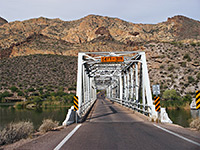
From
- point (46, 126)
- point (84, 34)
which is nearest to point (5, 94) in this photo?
point (46, 126)

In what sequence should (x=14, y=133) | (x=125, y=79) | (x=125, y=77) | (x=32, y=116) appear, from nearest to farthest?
1. (x=14, y=133)
2. (x=32, y=116)
3. (x=125, y=79)
4. (x=125, y=77)

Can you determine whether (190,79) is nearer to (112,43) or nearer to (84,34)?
(112,43)

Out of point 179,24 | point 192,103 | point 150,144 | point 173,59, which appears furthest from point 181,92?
point 179,24

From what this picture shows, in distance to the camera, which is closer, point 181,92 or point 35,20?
point 181,92

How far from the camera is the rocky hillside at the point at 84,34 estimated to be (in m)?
99.2

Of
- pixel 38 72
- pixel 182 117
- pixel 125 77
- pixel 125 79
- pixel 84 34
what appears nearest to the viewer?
pixel 182 117

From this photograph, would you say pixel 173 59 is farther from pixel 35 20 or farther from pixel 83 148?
pixel 35 20

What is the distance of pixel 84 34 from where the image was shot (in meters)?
124

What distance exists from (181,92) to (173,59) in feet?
46.3

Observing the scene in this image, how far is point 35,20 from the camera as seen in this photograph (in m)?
146

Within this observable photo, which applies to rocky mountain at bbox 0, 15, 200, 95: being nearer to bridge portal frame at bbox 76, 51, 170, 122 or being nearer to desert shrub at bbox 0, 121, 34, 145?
bridge portal frame at bbox 76, 51, 170, 122

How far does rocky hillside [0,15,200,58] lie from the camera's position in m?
99.2

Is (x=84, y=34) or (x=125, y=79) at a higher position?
(x=84, y=34)

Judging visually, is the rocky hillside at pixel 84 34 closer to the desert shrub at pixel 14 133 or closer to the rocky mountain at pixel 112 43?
the rocky mountain at pixel 112 43
